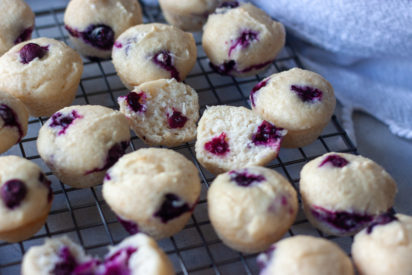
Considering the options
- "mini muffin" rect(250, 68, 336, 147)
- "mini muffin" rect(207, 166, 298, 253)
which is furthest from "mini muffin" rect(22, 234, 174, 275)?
"mini muffin" rect(250, 68, 336, 147)

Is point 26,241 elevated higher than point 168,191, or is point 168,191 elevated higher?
point 168,191

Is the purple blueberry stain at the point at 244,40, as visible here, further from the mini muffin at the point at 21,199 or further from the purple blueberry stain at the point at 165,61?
the mini muffin at the point at 21,199

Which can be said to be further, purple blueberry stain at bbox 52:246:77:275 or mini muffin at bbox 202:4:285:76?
mini muffin at bbox 202:4:285:76

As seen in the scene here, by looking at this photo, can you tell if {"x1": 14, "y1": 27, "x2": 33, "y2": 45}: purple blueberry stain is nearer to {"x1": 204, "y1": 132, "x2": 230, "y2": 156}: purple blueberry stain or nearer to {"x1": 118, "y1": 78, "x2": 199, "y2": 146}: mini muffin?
{"x1": 118, "y1": 78, "x2": 199, "y2": 146}: mini muffin

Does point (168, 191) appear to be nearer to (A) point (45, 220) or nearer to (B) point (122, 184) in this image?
(B) point (122, 184)

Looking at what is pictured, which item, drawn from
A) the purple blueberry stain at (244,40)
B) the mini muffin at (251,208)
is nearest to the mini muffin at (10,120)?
the mini muffin at (251,208)

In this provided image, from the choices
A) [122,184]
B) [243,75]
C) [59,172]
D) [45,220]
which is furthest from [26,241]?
[243,75]

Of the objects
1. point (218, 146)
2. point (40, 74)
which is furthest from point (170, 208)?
point (40, 74)
